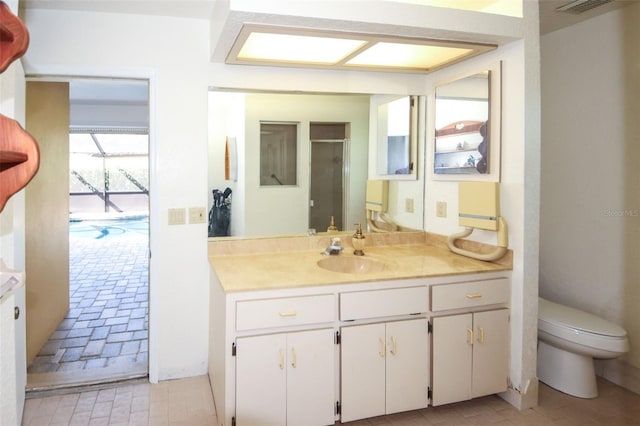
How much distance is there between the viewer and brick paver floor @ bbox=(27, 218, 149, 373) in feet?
9.77

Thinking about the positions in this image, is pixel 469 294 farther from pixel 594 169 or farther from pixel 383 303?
pixel 594 169

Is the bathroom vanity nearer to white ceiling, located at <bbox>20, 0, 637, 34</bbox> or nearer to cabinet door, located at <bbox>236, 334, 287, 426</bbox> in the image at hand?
cabinet door, located at <bbox>236, 334, 287, 426</bbox>

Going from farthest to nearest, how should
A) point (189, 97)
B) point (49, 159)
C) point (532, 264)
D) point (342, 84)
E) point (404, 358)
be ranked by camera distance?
1. point (49, 159)
2. point (342, 84)
3. point (189, 97)
4. point (532, 264)
5. point (404, 358)

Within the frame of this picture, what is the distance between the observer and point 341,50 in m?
2.36

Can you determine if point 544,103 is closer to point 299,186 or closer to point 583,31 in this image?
point 583,31

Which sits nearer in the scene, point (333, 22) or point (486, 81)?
point (333, 22)

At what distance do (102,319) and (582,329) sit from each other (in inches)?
146

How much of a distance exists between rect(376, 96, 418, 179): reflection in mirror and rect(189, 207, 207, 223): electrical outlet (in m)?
1.22

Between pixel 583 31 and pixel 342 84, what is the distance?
165cm

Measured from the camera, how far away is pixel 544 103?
314 centimetres

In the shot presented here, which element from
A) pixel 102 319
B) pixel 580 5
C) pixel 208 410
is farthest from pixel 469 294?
pixel 102 319

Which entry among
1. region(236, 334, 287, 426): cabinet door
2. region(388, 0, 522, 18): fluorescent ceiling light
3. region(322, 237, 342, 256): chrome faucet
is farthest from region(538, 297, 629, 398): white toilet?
region(388, 0, 522, 18): fluorescent ceiling light

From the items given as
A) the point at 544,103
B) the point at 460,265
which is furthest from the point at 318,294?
the point at 544,103

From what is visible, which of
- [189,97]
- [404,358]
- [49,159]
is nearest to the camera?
[404,358]
